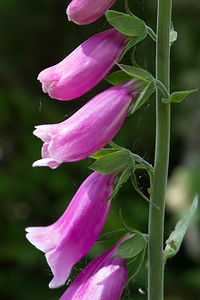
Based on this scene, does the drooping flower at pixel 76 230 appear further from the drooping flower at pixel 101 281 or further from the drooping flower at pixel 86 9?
the drooping flower at pixel 86 9

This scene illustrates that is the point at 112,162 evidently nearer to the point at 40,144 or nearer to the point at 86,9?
the point at 86,9

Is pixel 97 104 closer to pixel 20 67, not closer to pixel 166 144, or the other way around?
pixel 166 144

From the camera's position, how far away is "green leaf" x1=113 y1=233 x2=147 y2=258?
1.00 m

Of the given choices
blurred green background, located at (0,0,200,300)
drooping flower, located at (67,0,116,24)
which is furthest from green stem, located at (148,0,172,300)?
blurred green background, located at (0,0,200,300)

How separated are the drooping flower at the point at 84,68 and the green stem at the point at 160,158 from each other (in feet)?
0.27

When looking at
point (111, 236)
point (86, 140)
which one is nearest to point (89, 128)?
point (86, 140)

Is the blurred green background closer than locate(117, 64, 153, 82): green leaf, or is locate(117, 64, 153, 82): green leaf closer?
locate(117, 64, 153, 82): green leaf

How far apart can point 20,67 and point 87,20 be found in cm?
398

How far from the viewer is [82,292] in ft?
3.18

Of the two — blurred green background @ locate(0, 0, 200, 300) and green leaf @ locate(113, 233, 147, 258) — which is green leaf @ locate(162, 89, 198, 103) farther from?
blurred green background @ locate(0, 0, 200, 300)

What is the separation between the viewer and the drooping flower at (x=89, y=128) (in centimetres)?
91

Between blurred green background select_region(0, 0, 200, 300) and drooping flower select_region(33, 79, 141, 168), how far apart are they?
2.69 ft

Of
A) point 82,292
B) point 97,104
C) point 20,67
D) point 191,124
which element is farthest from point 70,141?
point 191,124

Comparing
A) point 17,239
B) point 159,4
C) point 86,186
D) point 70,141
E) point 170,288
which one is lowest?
point 170,288
